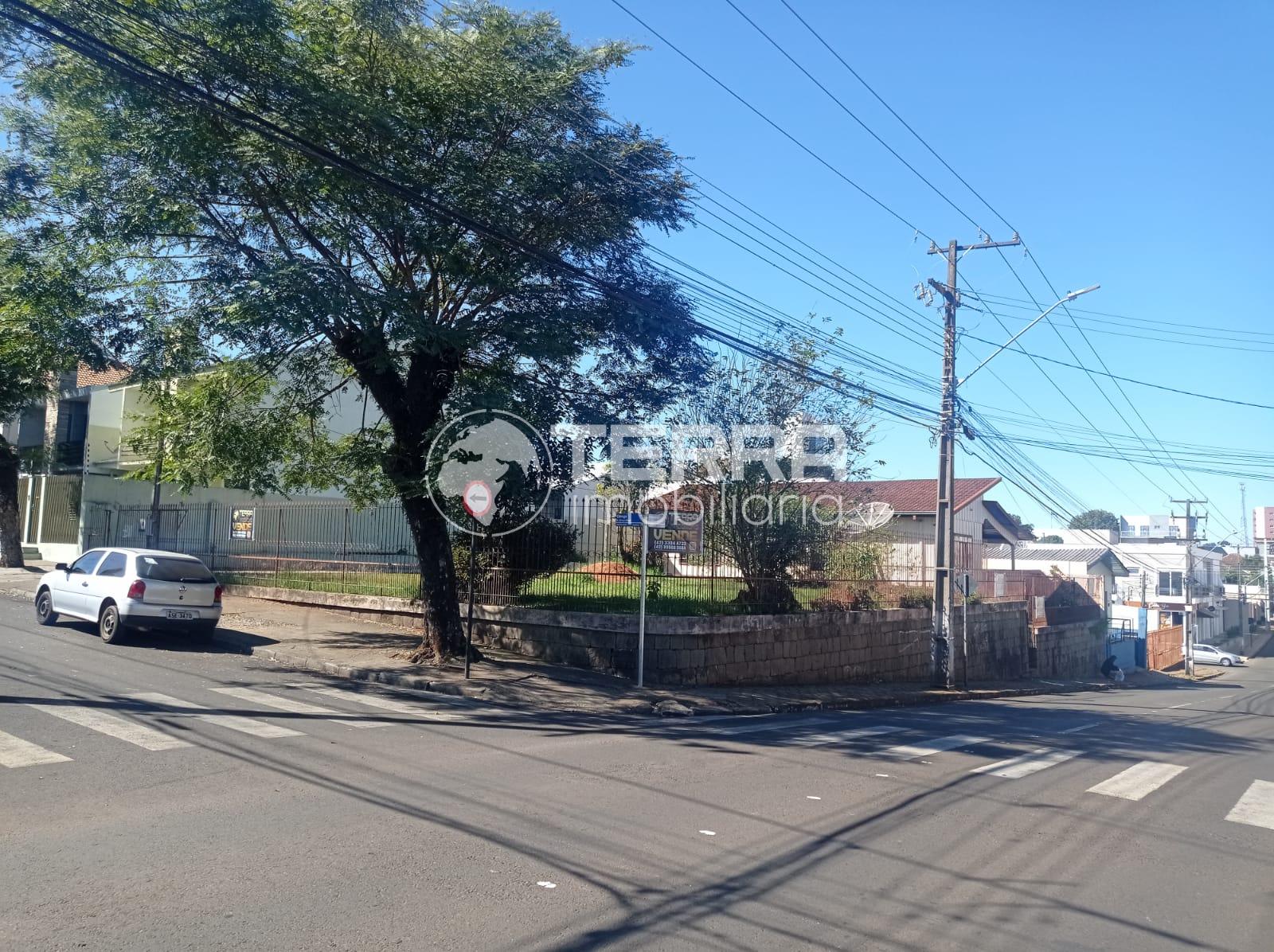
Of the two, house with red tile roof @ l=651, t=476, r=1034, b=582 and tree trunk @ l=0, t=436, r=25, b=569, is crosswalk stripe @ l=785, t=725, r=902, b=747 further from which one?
tree trunk @ l=0, t=436, r=25, b=569

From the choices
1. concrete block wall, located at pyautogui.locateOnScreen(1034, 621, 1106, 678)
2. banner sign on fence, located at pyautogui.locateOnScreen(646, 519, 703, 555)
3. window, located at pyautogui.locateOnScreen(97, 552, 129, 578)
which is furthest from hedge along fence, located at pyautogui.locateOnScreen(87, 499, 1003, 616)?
concrete block wall, located at pyautogui.locateOnScreen(1034, 621, 1106, 678)

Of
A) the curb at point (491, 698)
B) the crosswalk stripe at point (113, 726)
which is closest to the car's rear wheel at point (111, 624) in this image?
the curb at point (491, 698)

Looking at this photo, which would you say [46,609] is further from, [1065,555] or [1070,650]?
[1065,555]

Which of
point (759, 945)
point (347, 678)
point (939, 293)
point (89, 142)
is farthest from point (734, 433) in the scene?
point (759, 945)

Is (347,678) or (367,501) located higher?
(367,501)

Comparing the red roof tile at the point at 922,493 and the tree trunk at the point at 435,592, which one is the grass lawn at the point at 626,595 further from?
the red roof tile at the point at 922,493

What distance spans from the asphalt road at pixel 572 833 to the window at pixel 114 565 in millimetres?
3906

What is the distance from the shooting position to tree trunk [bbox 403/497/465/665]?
1520cm

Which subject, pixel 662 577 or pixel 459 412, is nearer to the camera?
pixel 459 412

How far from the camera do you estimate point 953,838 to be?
7.19m

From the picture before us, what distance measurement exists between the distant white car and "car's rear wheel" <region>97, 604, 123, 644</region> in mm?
54505

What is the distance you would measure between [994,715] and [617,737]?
27.9ft

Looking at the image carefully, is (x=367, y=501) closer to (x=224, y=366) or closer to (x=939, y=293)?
(x=224, y=366)

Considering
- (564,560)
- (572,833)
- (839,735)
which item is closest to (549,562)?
(564,560)
